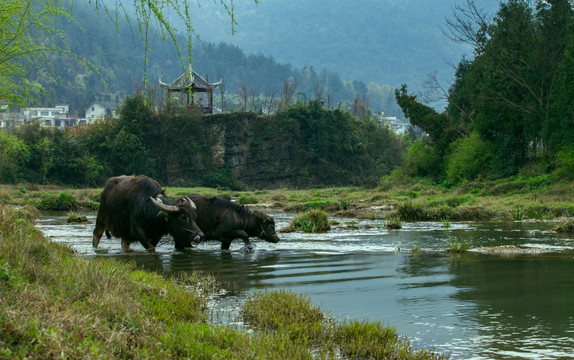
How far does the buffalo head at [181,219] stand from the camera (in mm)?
12672

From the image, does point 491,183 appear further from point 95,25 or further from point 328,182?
point 95,25

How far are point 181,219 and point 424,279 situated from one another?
5179 mm

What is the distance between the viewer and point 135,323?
5566 mm

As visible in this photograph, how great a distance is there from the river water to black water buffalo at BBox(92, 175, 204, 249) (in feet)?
1.21

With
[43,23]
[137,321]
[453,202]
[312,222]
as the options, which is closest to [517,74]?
[453,202]

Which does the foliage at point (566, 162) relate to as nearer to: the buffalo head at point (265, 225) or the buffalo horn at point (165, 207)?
the buffalo head at point (265, 225)

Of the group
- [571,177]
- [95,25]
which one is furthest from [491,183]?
[95,25]

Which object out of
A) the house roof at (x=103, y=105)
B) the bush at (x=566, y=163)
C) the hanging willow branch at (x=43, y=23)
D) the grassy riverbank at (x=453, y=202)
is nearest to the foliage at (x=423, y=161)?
the grassy riverbank at (x=453, y=202)

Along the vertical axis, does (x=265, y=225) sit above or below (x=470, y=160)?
below

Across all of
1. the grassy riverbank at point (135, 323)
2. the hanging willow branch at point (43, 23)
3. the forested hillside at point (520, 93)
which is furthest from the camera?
the forested hillside at point (520, 93)

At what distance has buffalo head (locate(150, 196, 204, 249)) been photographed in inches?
499

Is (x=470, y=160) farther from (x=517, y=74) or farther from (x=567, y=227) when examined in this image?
(x=567, y=227)

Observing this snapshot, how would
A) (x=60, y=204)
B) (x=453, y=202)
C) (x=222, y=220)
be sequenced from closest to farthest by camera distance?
(x=222, y=220)
(x=453, y=202)
(x=60, y=204)

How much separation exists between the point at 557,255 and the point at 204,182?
170ft
